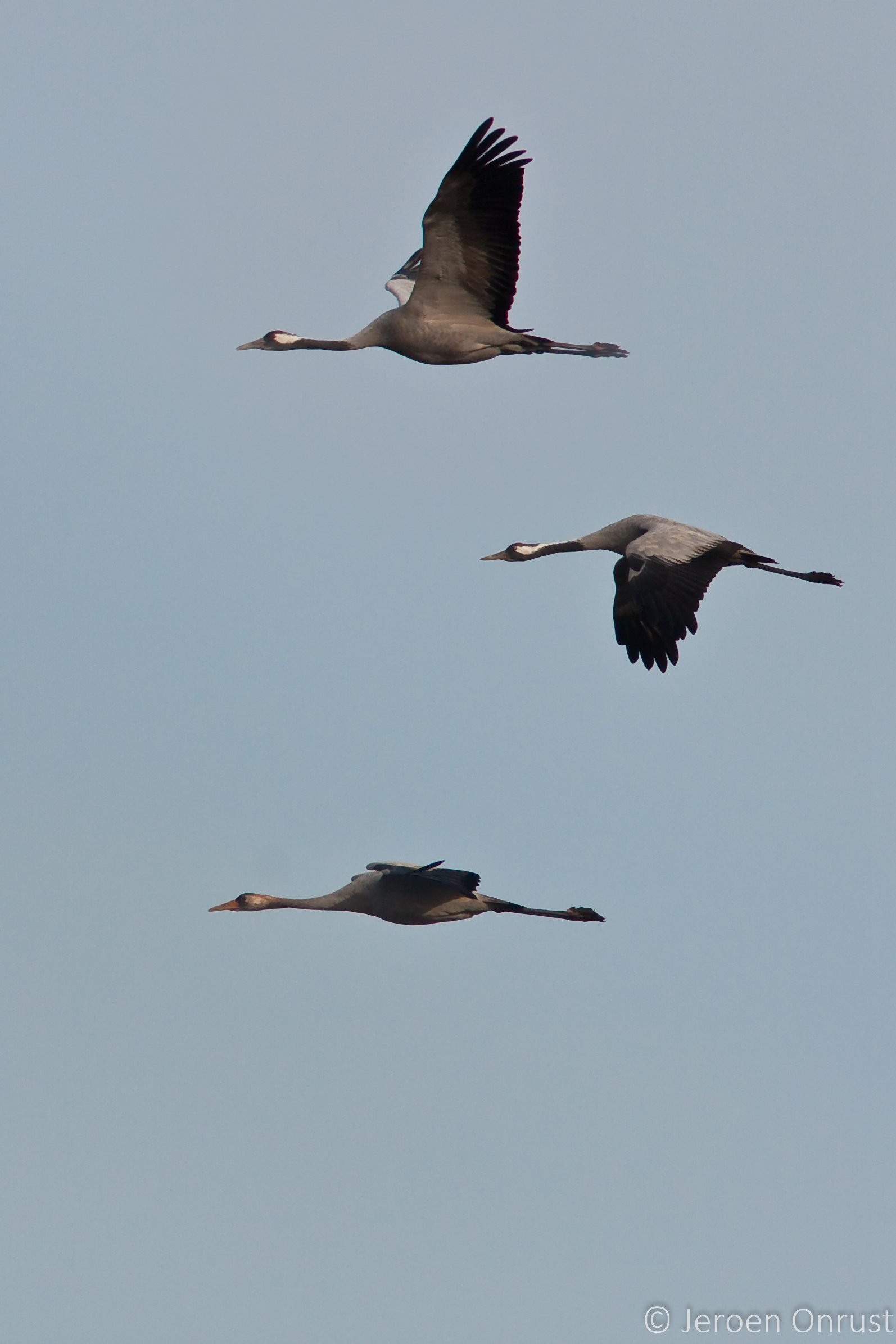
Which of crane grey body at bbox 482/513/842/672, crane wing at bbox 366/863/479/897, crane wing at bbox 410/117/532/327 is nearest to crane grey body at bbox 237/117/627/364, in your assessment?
crane wing at bbox 410/117/532/327

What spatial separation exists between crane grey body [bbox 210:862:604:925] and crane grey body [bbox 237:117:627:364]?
4.46 metres

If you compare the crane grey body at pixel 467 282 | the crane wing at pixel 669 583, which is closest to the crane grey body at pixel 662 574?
the crane wing at pixel 669 583

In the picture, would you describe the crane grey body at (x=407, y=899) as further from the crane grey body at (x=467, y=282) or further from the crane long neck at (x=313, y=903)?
the crane grey body at (x=467, y=282)

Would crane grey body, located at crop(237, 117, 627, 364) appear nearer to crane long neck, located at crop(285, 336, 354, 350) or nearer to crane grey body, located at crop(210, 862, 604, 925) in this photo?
crane long neck, located at crop(285, 336, 354, 350)

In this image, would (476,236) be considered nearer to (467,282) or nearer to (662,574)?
(467,282)

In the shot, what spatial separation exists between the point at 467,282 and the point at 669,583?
10.4 ft

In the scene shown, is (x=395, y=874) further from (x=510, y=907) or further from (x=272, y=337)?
(x=272, y=337)

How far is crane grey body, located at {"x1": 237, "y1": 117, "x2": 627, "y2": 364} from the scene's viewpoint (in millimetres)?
17828

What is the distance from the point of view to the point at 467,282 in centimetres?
1862

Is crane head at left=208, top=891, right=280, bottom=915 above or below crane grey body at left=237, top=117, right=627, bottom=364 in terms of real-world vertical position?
below

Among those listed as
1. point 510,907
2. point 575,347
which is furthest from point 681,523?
point 510,907

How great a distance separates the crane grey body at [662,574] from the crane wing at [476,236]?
2.20m

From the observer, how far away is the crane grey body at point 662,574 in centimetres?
1759

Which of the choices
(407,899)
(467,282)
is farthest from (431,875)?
(467,282)
